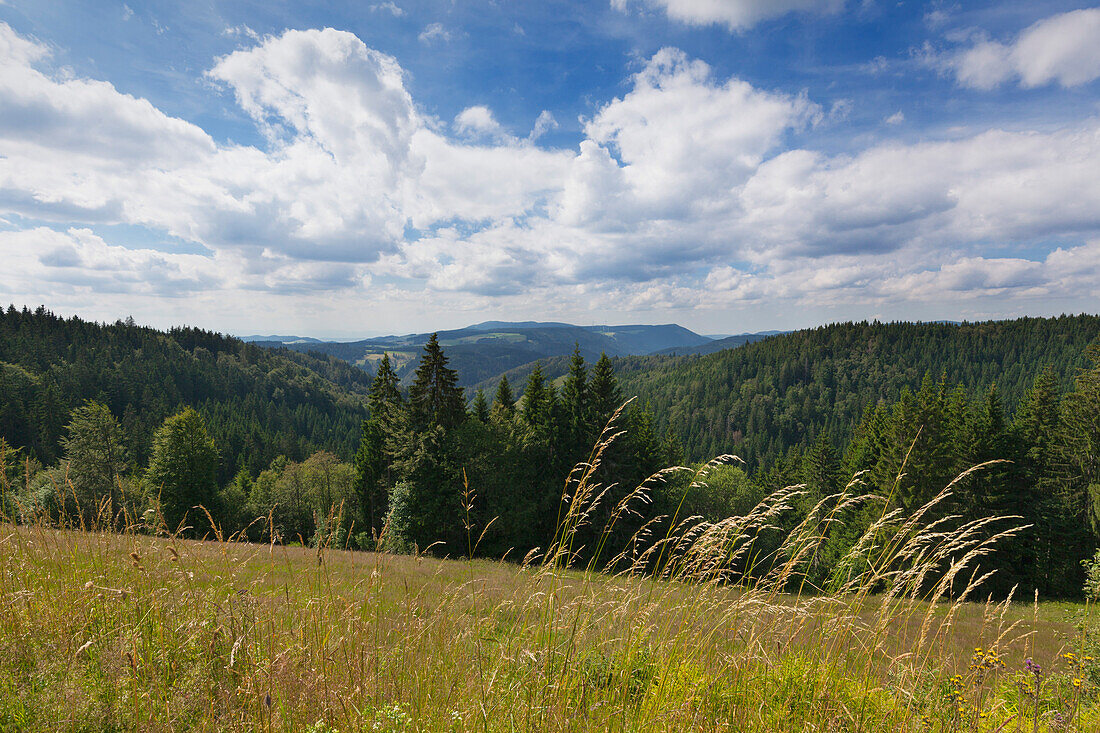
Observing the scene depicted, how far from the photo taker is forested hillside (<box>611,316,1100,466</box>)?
12500cm

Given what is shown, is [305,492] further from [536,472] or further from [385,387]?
[536,472]

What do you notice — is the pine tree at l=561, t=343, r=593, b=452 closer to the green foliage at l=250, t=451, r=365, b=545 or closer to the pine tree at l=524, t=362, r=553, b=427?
the pine tree at l=524, t=362, r=553, b=427

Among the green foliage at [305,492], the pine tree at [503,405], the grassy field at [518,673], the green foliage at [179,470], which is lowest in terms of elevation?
the green foliage at [305,492]

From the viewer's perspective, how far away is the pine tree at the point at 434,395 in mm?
25766

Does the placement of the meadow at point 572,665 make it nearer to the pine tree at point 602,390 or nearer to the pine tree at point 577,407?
the pine tree at point 602,390

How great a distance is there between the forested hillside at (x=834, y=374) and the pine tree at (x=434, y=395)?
92634 mm

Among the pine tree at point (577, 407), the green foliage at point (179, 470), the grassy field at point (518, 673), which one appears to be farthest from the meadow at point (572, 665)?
the green foliage at point (179, 470)

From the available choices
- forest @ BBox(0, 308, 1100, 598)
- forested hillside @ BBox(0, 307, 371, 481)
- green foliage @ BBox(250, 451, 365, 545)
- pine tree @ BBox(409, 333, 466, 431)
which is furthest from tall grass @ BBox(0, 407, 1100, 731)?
forested hillside @ BBox(0, 307, 371, 481)

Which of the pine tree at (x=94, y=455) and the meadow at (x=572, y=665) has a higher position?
the meadow at (x=572, y=665)

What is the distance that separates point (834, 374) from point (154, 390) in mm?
→ 194027

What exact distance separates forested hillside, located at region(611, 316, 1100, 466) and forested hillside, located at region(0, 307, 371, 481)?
307ft

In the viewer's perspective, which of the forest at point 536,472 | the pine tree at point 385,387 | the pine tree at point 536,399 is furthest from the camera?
the pine tree at point 385,387

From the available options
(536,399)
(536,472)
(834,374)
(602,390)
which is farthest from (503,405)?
(834,374)

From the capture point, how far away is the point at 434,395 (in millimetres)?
26078
